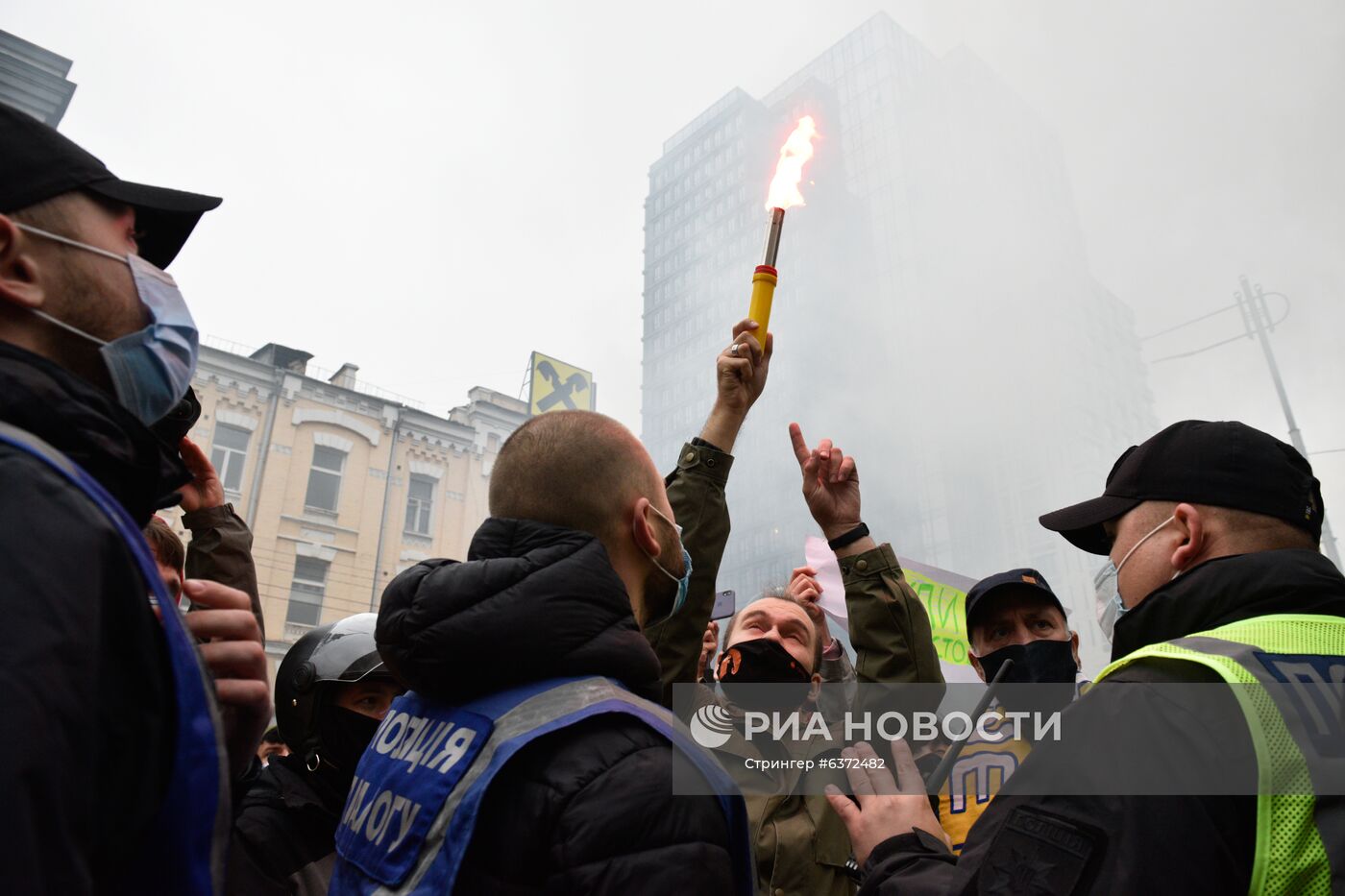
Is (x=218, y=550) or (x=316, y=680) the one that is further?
(x=316, y=680)

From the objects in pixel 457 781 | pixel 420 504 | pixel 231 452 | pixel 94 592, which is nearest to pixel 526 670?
pixel 457 781

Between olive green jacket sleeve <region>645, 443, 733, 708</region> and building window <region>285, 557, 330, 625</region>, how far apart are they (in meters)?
17.9

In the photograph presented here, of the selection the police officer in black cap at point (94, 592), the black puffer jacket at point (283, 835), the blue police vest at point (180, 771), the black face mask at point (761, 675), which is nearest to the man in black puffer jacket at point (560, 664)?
the police officer in black cap at point (94, 592)

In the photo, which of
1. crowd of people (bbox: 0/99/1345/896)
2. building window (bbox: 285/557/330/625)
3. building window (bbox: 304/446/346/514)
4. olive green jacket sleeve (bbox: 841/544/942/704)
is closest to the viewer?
crowd of people (bbox: 0/99/1345/896)

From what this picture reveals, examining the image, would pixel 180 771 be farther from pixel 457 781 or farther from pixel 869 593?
pixel 869 593

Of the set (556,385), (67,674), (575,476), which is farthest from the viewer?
(556,385)

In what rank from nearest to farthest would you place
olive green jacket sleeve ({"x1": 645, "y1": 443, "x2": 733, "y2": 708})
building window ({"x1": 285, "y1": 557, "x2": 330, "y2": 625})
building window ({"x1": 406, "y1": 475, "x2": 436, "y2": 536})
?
olive green jacket sleeve ({"x1": 645, "y1": 443, "x2": 733, "y2": 708}), building window ({"x1": 285, "y1": 557, "x2": 330, "y2": 625}), building window ({"x1": 406, "y1": 475, "x2": 436, "y2": 536})

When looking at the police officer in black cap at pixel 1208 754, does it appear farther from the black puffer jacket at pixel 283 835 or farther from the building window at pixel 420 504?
the building window at pixel 420 504

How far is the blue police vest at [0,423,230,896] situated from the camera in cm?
95

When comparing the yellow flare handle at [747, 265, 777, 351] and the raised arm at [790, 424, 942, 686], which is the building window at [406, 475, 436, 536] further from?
the yellow flare handle at [747, 265, 777, 351]

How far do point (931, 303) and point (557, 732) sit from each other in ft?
64.3

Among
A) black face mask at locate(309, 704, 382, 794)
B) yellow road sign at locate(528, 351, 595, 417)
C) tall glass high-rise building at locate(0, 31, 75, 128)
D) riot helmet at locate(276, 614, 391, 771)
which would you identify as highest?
yellow road sign at locate(528, 351, 595, 417)

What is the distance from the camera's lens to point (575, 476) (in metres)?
1.83

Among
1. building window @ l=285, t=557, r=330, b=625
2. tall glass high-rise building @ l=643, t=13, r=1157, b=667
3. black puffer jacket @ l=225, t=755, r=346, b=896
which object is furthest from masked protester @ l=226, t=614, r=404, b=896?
building window @ l=285, t=557, r=330, b=625
